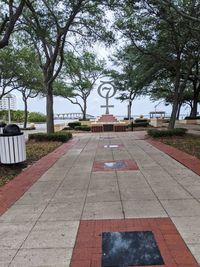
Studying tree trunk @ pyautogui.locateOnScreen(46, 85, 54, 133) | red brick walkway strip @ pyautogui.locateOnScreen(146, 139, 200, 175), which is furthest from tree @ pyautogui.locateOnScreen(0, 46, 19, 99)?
red brick walkway strip @ pyautogui.locateOnScreen(146, 139, 200, 175)

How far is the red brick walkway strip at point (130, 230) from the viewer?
12.6 feet

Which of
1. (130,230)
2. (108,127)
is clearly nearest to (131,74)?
(108,127)

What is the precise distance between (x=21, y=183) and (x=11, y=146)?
184cm

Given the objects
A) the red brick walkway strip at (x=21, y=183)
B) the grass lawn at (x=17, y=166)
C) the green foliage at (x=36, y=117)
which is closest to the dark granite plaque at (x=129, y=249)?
the red brick walkway strip at (x=21, y=183)

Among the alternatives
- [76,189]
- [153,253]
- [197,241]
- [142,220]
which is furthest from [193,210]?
[76,189]

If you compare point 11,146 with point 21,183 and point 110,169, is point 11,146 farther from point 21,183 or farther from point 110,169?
point 110,169

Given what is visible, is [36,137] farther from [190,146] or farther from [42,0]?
[190,146]

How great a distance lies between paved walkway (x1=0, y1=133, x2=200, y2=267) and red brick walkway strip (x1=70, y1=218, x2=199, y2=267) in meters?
0.08

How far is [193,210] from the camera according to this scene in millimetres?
5621

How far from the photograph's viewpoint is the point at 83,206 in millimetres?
6047

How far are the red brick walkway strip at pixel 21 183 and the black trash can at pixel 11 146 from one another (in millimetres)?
482

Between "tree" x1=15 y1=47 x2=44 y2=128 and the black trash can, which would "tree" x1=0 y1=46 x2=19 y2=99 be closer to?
"tree" x1=15 y1=47 x2=44 y2=128

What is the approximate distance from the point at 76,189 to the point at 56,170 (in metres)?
2.50

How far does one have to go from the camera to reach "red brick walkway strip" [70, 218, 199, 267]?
12.6 ft
